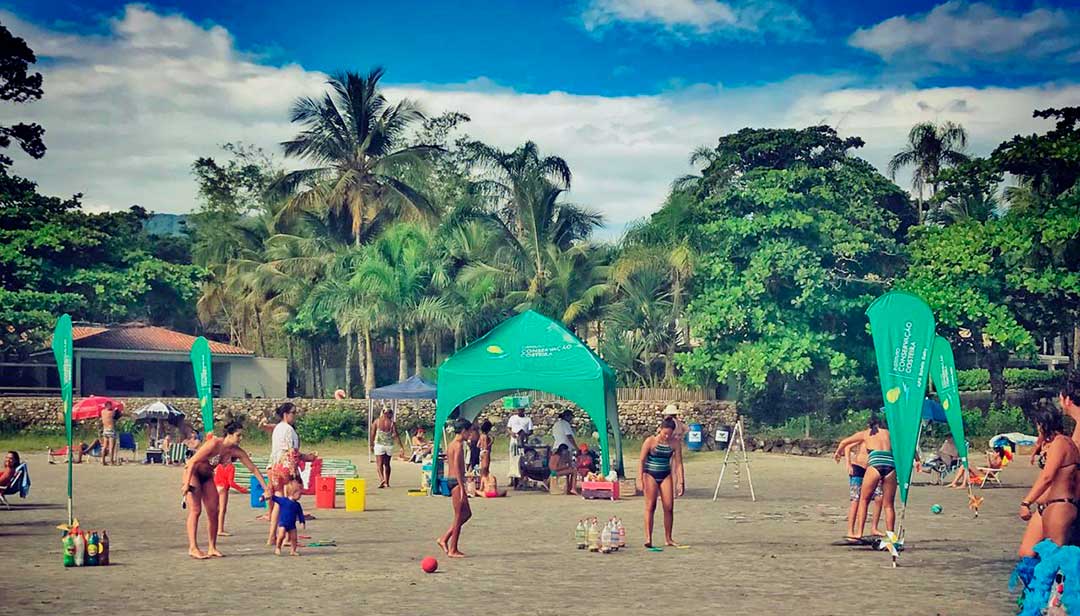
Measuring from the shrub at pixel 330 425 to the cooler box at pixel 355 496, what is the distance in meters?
20.2

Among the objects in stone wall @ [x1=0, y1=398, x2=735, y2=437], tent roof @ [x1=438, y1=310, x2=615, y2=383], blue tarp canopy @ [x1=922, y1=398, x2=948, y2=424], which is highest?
tent roof @ [x1=438, y1=310, x2=615, y2=383]

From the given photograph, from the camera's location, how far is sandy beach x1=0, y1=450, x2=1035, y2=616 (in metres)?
11.4

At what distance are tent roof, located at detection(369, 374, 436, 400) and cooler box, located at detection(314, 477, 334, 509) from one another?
1130 cm

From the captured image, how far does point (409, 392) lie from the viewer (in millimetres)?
33344

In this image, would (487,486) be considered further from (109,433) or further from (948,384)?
(109,433)

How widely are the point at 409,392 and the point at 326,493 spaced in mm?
12096

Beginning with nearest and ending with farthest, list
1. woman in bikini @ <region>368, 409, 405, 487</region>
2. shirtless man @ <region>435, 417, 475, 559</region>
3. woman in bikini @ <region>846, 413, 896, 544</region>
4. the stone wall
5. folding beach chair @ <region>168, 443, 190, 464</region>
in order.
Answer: shirtless man @ <region>435, 417, 475, 559</region> < woman in bikini @ <region>846, 413, 896, 544</region> < woman in bikini @ <region>368, 409, 405, 487</region> < folding beach chair @ <region>168, 443, 190, 464</region> < the stone wall

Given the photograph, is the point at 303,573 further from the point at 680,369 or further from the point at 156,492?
the point at 680,369

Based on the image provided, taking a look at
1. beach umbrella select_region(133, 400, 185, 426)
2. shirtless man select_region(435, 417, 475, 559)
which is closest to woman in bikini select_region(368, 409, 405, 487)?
shirtless man select_region(435, 417, 475, 559)

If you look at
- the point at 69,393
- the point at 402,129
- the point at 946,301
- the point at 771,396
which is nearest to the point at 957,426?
the point at 69,393

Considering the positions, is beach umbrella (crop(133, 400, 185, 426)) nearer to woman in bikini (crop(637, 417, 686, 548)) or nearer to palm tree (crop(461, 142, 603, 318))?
palm tree (crop(461, 142, 603, 318))

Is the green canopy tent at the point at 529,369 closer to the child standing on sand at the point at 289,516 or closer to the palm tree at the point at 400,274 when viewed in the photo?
the child standing on sand at the point at 289,516

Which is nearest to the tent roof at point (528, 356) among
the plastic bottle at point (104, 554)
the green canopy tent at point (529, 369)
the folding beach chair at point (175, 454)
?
the green canopy tent at point (529, 369)

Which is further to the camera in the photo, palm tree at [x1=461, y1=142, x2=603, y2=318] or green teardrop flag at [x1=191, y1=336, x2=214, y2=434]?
palm tree at [x1=461, y1=142, x2=603, y2=318]
